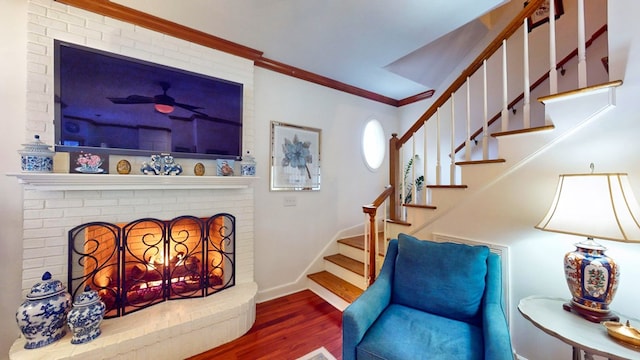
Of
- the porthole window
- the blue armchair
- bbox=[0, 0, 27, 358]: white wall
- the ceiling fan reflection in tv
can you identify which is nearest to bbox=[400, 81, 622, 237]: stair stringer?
the blue armchair

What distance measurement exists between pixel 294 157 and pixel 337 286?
1.59 meters

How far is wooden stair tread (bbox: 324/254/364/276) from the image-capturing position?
2.76m

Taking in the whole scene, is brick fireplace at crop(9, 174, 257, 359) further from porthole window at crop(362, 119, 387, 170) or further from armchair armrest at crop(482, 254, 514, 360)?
porthole window at crop(362, 119, 387, 170)

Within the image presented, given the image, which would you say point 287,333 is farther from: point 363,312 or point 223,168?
point 223,168

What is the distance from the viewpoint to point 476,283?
1500mm

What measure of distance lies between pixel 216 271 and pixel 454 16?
10.3ft

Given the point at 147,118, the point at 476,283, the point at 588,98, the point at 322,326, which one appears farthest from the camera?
the point at 322,326

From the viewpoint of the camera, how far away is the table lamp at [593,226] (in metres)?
1.09

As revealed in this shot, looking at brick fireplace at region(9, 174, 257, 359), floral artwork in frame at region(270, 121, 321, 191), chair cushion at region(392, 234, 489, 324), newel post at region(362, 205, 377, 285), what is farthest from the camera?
floral artwork in frame at region(270, 121, 321, 191)

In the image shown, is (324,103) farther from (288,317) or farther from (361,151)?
(288,317)

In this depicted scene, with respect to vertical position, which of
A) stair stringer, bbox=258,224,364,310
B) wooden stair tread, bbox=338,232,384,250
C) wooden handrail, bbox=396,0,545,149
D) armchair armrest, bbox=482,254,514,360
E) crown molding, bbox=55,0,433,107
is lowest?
stair stringer, bbox=258,224,364,310

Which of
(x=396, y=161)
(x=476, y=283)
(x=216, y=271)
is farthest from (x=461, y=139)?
(x=216, y=271)

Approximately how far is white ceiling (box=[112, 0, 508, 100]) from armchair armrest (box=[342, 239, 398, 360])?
2097 millimetres

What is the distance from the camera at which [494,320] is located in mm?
1276
